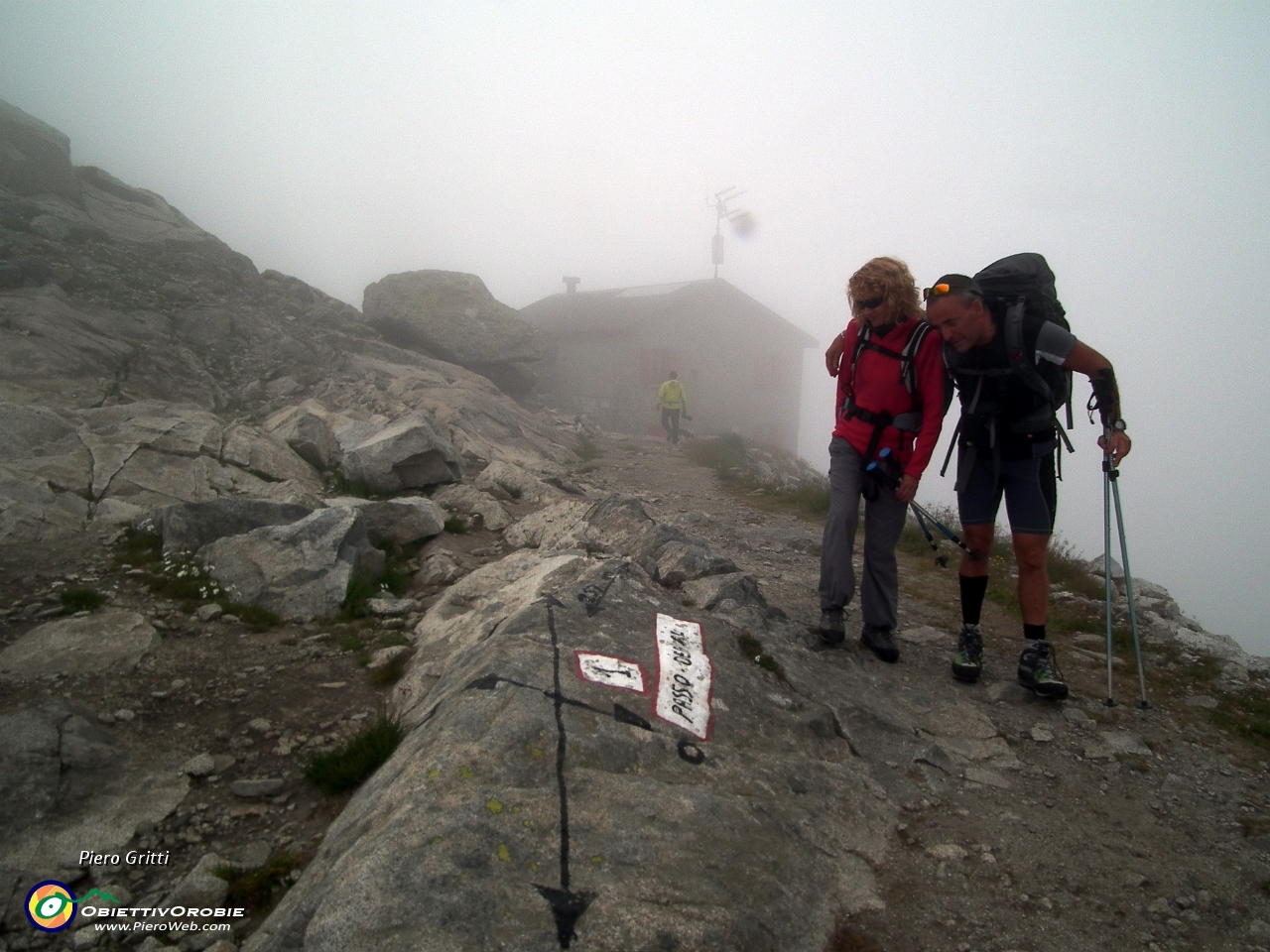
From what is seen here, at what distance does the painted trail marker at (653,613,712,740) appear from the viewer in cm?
302

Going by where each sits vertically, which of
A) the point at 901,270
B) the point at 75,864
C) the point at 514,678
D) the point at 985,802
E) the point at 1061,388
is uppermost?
the point at 901,270

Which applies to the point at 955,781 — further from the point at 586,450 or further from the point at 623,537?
the point at 586,450

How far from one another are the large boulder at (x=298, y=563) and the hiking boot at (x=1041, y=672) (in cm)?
425

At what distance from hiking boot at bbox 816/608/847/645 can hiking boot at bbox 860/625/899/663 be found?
20 centimetres

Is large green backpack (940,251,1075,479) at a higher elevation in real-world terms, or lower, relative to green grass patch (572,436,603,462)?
higher

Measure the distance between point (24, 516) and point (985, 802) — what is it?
642cm

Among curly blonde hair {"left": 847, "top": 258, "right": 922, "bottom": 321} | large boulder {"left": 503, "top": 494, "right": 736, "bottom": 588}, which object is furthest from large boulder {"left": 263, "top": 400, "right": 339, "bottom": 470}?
curly blonde hair {"left": 847, "top": 258, "right": 922, "bottom": 321}

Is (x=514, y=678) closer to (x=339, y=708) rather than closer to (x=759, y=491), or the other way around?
(x=339, y=708)

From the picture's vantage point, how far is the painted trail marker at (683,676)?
3.02 metres

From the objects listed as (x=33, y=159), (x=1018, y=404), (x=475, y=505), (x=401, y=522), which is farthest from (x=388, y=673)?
(x=33, y=159)

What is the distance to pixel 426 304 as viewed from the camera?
19.2 metres

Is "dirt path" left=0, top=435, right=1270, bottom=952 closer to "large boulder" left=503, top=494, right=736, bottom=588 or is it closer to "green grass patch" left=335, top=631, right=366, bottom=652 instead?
"green grass patch" left=335, top=631, right=366, bottom=652

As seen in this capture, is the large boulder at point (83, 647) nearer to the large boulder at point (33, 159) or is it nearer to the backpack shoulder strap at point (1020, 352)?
the backpack shoulder strap at point (1020, 352)

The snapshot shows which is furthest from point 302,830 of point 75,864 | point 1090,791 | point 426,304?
point 426,304
